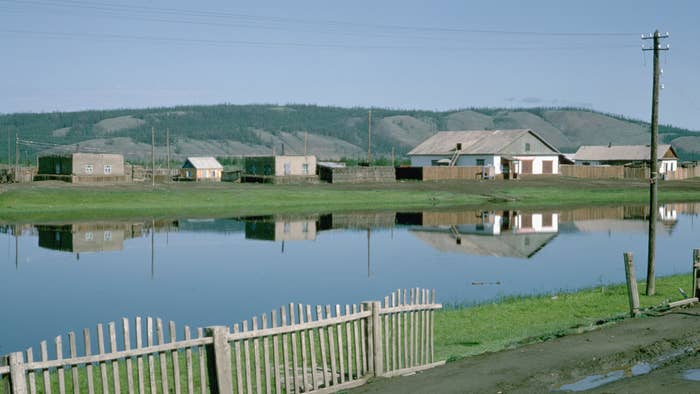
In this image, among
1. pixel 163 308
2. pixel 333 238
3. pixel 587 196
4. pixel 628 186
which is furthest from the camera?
pixel 628 186

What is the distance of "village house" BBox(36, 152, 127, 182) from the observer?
8681 cm

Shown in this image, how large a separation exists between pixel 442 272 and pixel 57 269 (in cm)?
1507

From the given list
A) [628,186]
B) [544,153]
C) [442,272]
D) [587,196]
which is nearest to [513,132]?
[544,153]

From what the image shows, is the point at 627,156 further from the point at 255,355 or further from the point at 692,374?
the point at 255,355

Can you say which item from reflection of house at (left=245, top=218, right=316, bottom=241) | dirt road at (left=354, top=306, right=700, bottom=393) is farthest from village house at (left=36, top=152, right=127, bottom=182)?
dirt road at (left=354, top=306, right=700, bottom=393)

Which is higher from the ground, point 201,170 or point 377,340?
point 201,170

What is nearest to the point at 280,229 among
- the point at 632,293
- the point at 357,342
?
the point at 632,293

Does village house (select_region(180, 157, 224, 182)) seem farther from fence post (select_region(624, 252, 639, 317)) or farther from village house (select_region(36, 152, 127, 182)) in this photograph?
fence post (select_region(624, 252, 639, 317))

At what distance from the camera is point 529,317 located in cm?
2128

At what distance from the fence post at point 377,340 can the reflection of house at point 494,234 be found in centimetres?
2527

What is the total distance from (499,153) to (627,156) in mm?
33566

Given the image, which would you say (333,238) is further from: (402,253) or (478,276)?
(478,276)

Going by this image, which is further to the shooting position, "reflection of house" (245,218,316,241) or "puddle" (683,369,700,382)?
"reflection of house" (245,218,316,241)

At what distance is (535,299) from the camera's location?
80.1 feet
